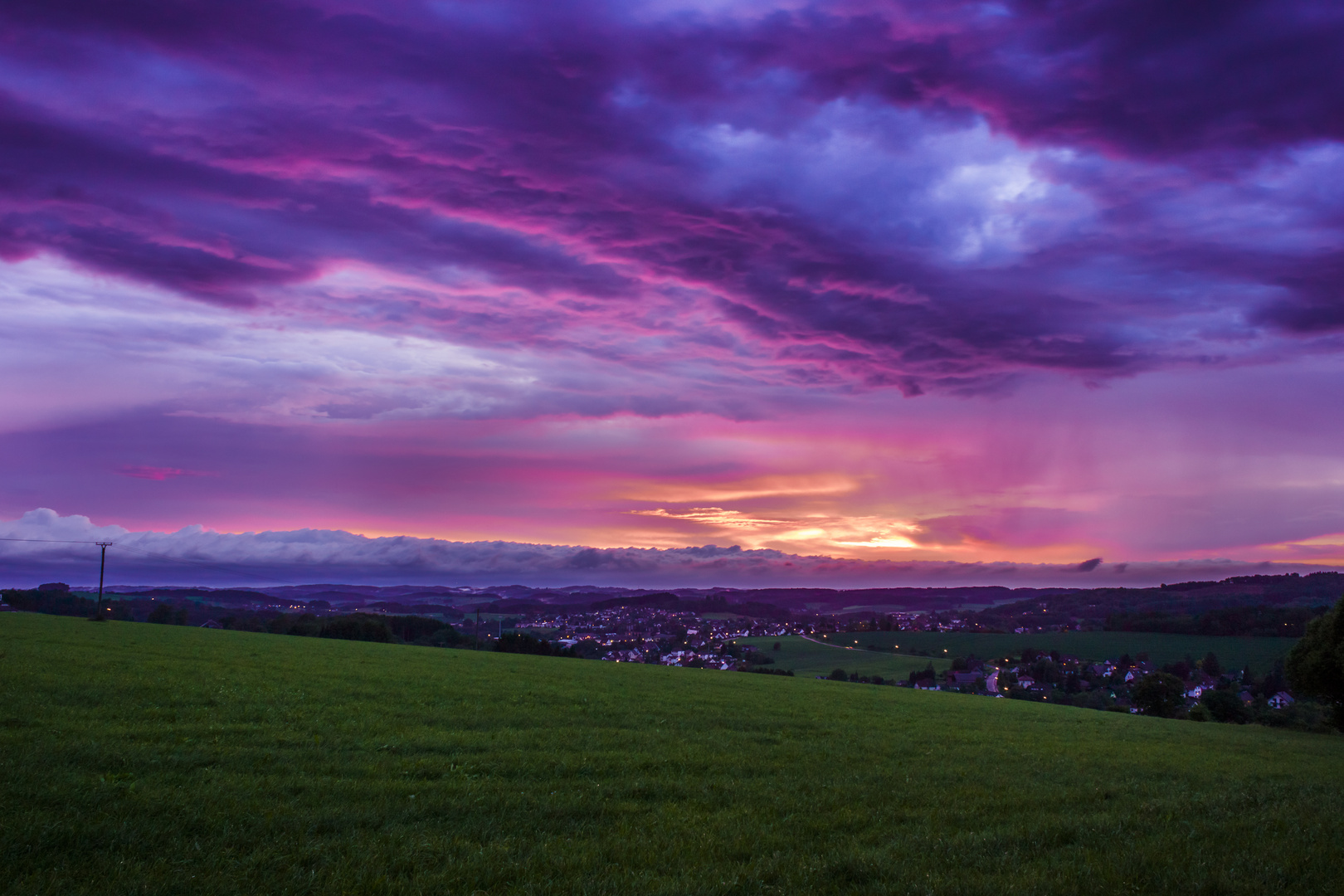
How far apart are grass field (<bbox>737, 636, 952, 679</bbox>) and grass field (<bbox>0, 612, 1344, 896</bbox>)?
74.3m

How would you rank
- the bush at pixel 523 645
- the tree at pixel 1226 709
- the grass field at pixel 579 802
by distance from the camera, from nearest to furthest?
the grass field at pixel 579 802, the tree at pixel 1226 709, the bush at pixel 523 645

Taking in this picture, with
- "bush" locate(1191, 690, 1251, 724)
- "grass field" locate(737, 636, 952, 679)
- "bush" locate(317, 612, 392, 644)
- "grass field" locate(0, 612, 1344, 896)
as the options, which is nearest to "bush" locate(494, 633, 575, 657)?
"bush" locate(317, 612, 392, 644)

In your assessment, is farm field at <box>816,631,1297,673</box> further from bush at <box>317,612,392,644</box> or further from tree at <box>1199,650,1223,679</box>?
bush at <box>317,612,392,644</box>

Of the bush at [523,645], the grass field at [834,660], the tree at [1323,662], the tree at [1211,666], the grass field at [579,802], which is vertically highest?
the grass field at [579,802]

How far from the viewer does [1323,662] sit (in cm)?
3797

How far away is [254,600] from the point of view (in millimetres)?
134000

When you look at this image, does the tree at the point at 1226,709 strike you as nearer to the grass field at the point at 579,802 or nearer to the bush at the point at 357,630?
the grass field at the point at 579,802

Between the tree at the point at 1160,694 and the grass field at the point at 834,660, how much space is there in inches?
1295

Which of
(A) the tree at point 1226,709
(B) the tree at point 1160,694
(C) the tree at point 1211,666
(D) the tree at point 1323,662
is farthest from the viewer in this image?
(C) the tree at point 1211,666

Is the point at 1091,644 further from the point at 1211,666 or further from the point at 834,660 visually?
the point at 834,660

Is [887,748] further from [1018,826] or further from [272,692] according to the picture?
[272,692]

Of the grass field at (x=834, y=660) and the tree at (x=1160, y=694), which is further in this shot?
the grass field at (x=834, y=660)

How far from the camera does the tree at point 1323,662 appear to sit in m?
37.6

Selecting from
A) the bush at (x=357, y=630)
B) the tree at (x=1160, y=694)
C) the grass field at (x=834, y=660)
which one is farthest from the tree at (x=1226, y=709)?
the bush at (x=357, y=630)
